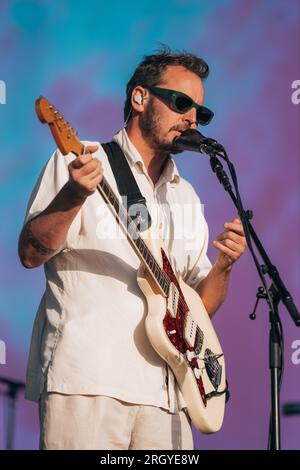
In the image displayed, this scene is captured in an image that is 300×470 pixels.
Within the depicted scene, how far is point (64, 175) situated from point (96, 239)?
8.8 inches

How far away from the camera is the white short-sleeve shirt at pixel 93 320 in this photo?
2.88 metres

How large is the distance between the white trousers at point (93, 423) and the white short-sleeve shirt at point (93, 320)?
0.03 m

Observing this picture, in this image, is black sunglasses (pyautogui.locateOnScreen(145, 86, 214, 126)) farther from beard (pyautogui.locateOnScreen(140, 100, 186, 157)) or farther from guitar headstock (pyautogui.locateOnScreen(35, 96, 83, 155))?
guitar headstock (pyautogui.locateOnScreen(35, 96, 83, 155))

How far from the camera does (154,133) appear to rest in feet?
11.3

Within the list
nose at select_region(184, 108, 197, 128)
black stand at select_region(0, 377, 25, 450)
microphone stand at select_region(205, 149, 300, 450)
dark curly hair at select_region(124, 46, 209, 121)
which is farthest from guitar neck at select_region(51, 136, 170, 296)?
black stand at select_region(0, 377, 25, 450)

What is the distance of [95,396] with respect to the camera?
2.86 meters

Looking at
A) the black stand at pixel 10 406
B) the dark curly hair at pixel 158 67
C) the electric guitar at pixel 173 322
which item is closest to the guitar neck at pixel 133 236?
the electric guitar at pixel 173 322

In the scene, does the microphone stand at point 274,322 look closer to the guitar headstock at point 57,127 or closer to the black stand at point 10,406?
the guitar headstock at point 57,127

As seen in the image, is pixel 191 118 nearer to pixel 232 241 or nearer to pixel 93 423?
pixel 232 241

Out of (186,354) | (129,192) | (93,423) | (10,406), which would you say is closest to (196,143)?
(129,192)

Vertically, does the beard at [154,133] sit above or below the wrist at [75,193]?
above

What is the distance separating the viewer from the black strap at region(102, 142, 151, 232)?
3166mm
